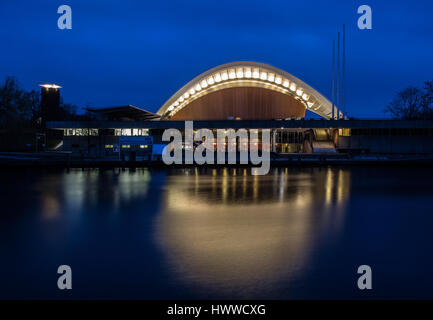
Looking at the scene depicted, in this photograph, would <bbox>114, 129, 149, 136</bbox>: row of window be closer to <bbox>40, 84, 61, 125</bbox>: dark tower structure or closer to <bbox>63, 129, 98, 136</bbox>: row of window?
<bbox>63, 129, 98, 136</bbox>: row of window

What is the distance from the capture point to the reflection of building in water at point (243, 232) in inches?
230

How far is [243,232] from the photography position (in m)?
8.53

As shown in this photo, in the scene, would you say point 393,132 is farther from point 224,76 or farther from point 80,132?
point 80,132

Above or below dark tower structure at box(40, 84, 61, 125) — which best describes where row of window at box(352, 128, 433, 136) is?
below

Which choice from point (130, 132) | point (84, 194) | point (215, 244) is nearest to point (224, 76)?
point (130, 132)

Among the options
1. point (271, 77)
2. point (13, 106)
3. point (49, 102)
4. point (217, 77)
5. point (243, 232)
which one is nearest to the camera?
point (243, 232)

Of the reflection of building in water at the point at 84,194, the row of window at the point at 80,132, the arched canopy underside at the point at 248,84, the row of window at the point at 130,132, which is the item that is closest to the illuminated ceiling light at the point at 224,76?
the arched canopy underside at the point at 248,84

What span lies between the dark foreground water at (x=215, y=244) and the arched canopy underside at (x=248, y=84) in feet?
131

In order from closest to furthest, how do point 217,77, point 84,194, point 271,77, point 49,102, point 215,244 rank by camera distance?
point 215,244 < point 84,194 < point 271,77 < point 217,77 < point 49,102

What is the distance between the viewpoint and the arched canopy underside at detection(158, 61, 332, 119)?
51906 millimetres

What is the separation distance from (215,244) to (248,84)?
4815cm

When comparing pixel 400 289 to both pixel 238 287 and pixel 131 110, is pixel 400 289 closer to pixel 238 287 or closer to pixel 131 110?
pixel 238 287

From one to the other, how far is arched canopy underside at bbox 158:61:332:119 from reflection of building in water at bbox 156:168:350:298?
1521 inches

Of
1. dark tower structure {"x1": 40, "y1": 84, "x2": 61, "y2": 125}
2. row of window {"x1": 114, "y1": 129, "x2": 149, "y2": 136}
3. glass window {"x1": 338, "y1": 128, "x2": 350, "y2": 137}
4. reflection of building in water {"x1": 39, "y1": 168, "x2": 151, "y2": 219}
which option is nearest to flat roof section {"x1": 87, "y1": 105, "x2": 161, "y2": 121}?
row of window {"x1": 114, "y1": 129, "x2": 149, "y2": 136}
